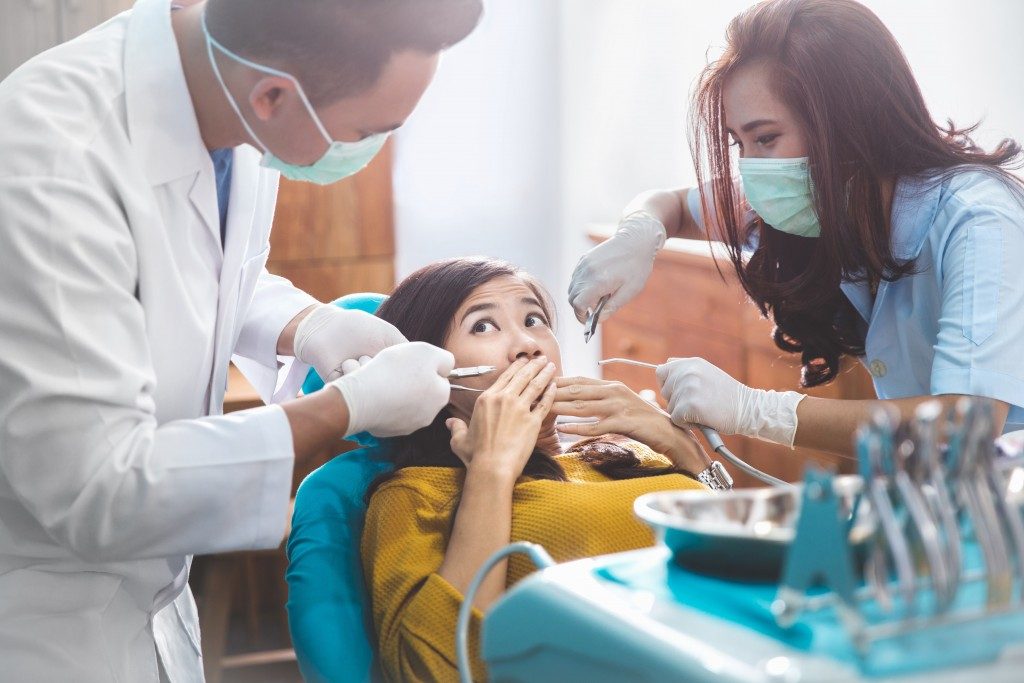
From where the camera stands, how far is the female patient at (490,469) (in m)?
1.43

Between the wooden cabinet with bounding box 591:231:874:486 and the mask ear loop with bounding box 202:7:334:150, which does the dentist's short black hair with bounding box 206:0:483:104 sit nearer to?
the mask ear loop with bounding box 202:7:334:150

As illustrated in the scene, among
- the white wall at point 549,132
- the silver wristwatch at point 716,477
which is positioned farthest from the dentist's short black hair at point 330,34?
the white wall at point 549,132

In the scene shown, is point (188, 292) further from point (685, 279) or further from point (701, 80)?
point (685, 279)

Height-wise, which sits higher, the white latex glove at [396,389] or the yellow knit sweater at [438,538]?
the white latex glove at [396,389]

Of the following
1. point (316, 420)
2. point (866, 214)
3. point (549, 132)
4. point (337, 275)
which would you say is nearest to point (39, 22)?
point (337, 275)

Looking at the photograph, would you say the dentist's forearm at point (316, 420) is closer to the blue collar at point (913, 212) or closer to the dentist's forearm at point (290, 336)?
the dentist's forearm at point (290, 336)

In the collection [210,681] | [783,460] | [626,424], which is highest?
[626,424]

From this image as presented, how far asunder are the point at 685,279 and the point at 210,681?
1910 mm

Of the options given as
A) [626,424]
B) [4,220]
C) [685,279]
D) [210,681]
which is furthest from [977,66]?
[210,681]

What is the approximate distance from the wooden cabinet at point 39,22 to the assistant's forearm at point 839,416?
2.75 metres

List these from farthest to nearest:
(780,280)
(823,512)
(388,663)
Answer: (780,280)
(388,663)
(823,512)

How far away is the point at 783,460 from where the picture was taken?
2932 mm

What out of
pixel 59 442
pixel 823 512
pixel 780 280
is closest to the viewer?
pixel 823 512

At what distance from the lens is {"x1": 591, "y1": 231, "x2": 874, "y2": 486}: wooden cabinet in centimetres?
286
